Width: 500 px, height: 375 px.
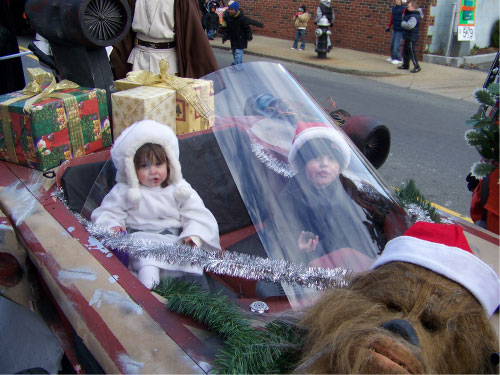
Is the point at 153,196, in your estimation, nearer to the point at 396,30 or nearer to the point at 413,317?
the point at 413,317

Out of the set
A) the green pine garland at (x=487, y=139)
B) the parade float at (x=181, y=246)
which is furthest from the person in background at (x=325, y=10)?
the green pine garland at (x=487, y=139)

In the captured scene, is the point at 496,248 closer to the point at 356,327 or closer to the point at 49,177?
the point at 356,327

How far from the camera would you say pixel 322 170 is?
1663 mm

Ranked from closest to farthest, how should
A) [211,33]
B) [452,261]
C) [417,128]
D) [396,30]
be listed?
[452,261] < [417,128] < [396,30] < [211,33]

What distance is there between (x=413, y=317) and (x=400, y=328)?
84mm

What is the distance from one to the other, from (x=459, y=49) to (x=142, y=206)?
1319cm

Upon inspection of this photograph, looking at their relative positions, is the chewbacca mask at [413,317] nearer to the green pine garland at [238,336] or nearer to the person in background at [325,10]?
the green pine garland at [238,336]

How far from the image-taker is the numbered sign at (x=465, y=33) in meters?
12.7

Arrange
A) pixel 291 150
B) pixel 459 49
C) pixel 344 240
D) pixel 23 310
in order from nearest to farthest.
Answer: pixel 344 240
pixel 291 150
pixel 23 310
pixel 459 49

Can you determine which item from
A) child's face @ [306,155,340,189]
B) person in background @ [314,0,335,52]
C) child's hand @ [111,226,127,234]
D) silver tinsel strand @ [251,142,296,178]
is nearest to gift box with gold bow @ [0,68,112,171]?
child's hand @ [111,226,127,234]

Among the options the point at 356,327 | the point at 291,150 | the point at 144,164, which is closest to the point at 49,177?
the point at 144,164

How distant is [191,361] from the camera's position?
48.0 inches

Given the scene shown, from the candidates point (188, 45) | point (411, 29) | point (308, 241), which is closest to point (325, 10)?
point (411, 29)

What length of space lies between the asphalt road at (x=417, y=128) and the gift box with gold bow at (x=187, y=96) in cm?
178
